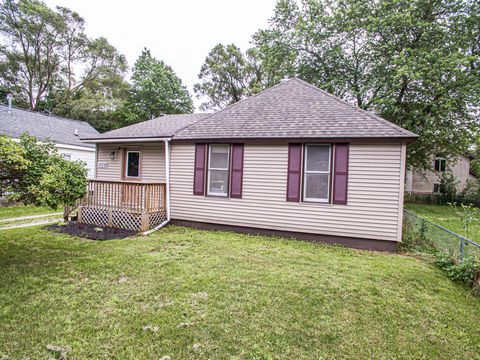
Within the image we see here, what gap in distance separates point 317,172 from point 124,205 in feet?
18.5

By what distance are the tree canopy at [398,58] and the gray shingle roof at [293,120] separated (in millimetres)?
5131

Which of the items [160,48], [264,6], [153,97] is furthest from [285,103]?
[160,48]

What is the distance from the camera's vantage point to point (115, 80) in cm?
2862

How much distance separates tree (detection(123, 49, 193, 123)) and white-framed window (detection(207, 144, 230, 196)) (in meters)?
18.4

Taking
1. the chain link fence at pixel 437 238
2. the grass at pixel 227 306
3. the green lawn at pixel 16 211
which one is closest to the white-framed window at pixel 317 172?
the grass at pixel 227 306

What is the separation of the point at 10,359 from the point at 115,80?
31511 mm

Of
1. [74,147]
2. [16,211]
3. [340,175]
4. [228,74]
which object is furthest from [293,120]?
[228,74]

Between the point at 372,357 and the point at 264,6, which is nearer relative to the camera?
the point at 372,357

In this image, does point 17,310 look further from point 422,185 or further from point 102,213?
point 422,185

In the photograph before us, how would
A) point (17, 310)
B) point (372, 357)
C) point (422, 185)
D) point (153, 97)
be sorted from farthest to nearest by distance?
point (153, 97) → point (422, 185) → point (17, 310) → point (372, 357)

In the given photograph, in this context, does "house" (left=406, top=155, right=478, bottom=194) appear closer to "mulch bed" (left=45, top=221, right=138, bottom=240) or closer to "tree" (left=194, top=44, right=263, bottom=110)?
"tree" (left=194, top=44, right=263, bottom=110)

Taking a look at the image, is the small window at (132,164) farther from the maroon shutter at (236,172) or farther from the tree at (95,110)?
the tree at (95,110)

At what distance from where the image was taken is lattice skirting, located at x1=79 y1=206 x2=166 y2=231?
7.39 metres

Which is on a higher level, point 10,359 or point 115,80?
point 115,80
